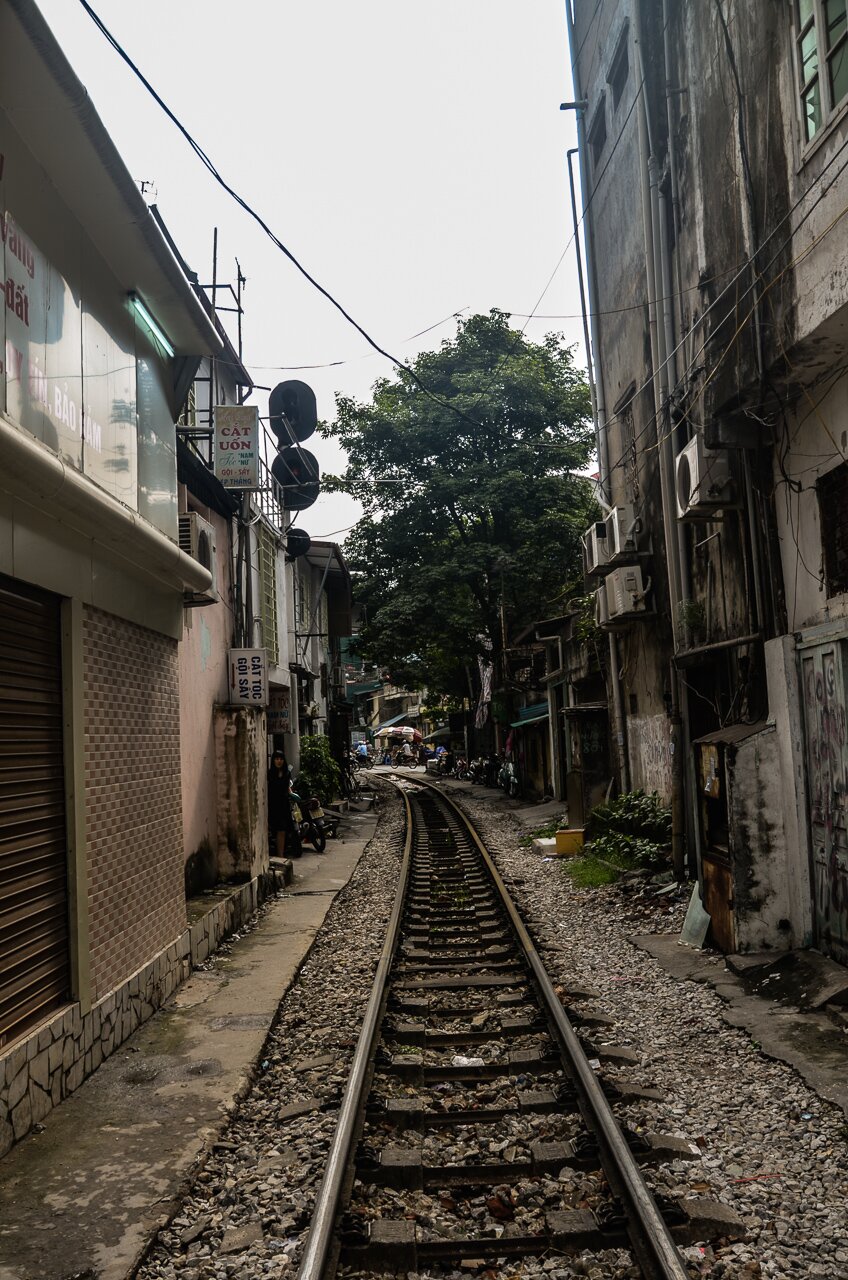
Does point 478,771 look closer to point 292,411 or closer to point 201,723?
point 292,411

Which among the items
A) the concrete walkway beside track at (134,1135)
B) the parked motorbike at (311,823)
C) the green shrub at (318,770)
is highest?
the green shrub at (318,770)

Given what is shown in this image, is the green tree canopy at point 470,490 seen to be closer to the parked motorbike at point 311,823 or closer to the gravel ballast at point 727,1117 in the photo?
the parked motorbike at point 311,823

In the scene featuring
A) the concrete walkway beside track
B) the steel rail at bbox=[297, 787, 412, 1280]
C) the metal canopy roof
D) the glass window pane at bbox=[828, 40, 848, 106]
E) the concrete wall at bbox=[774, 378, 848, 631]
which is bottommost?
the concrete walkway beside track

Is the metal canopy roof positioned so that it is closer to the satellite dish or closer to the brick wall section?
the brick wall section

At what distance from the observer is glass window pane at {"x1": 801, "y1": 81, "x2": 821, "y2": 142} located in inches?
263

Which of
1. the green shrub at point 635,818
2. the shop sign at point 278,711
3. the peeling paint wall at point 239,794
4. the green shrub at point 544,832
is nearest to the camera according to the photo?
the peeling paint wall at point 239,794

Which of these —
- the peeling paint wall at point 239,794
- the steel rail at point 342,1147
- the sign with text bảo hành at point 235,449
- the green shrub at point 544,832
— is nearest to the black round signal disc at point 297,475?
the sign with text bảo hành at point 235,449

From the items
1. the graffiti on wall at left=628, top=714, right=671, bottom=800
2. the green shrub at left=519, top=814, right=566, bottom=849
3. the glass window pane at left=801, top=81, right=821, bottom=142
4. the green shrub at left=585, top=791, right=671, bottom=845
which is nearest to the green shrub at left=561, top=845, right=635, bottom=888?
the green shrub at left=585, top=791, right=671, bottom=845

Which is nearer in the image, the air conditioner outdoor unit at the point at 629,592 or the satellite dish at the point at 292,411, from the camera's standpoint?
the air conditioner outdoor unit at the point at 629,592

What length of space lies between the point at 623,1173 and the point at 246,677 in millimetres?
9897

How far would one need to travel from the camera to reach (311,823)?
59.2 feet

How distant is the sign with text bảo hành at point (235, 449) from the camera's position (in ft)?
40.9

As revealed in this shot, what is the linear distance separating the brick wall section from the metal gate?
507cm

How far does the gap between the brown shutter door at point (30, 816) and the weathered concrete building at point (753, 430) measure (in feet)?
16.5
